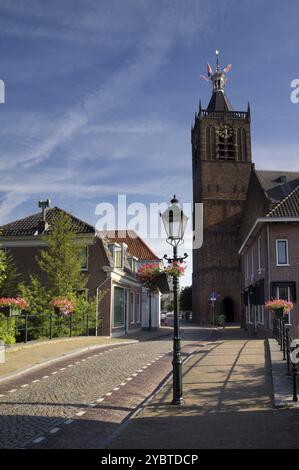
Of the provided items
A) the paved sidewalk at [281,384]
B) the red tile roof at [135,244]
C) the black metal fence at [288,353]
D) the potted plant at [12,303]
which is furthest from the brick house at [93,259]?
the paved sidewalk at [281,384]

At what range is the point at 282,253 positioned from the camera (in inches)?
1083

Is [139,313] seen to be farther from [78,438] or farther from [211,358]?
[78,438]

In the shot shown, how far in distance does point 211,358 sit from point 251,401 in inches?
245

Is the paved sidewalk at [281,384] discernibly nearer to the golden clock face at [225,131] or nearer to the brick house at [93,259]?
the brick house at [93,259]

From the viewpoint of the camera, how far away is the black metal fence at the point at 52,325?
22625 millimetres

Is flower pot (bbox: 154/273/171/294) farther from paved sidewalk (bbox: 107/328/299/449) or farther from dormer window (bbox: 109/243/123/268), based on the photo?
dormer window (bbox: 109/243/123/268)

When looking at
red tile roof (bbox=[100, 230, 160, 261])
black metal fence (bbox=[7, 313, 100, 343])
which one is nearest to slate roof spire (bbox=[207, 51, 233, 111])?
red tile roof (bbox=[100, 230, 160, 261])

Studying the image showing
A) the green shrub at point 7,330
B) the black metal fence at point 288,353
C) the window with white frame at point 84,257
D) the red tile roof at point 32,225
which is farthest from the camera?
the red tile roof at point 32,225

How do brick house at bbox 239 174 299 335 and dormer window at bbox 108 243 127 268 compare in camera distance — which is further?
dormer window at bbox 108 243 127 268

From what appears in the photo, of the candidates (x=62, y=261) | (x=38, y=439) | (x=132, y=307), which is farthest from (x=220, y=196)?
(x=38, y=439)

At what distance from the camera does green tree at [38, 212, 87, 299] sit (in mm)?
25484

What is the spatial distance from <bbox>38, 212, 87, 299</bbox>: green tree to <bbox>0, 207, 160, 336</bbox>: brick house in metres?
1.49

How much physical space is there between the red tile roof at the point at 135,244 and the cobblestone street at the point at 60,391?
24.8m

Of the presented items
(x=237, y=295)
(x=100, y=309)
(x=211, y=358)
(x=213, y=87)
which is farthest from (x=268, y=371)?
(x=213, y=87)
